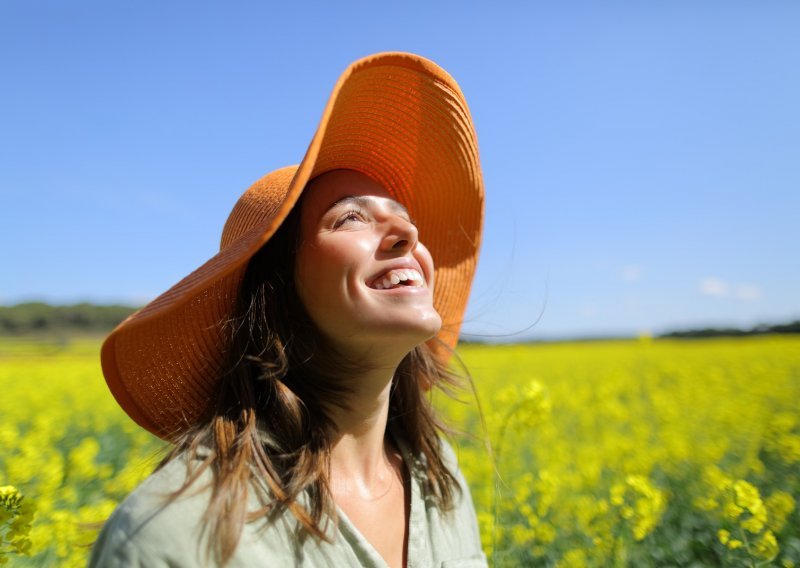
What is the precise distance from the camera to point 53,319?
32.5m

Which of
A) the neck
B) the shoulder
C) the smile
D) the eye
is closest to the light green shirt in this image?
the shoulder

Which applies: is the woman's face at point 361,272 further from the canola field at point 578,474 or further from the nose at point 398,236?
the canola field at point 578,474

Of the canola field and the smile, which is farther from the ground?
the smile

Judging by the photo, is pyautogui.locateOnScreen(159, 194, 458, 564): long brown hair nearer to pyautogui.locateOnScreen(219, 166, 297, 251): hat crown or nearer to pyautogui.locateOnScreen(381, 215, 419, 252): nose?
pyautogui.locateOnScreen(219, 166, 297, 251): hat crown

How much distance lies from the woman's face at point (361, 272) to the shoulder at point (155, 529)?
39 centimetres

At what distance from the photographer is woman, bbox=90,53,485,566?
1062 millimetres

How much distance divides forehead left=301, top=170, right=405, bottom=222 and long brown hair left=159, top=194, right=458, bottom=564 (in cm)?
4

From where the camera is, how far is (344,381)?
4.31 ft

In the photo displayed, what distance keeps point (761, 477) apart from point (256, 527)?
12.7 feet

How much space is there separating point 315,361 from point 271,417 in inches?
5.6

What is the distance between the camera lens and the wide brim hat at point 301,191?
3.75ft

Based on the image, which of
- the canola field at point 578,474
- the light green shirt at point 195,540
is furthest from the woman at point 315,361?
the canola field at point 578,474

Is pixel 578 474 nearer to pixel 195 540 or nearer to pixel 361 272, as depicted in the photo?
pixel 361 272

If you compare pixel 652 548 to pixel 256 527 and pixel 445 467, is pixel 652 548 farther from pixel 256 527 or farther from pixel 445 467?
pixel 256 527
